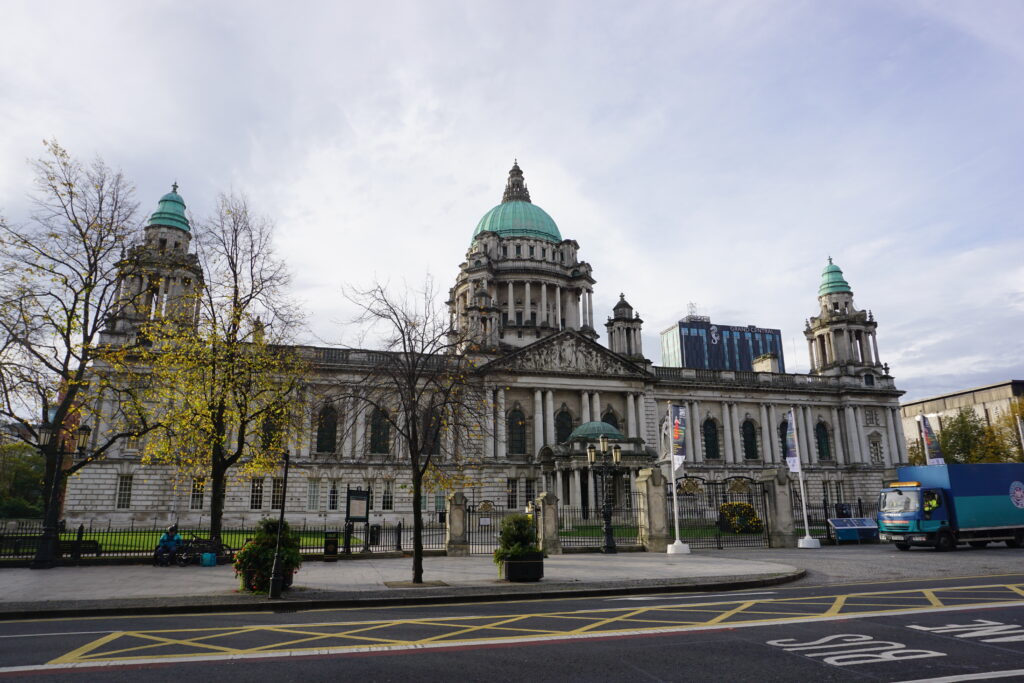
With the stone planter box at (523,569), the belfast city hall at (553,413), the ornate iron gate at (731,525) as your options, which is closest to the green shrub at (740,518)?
the ornate iron gate at (731,525)

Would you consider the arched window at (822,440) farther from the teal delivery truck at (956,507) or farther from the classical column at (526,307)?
the teal delivery truck at (956,507)

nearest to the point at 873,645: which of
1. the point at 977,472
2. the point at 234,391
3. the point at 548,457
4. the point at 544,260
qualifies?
the point at 234,391

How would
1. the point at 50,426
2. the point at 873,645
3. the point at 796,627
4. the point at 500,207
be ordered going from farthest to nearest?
the point at 500,207 → the point at 50,426 → the point at 796,627 → the point at 873,645

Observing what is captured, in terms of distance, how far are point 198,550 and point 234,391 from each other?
5639 millimetres

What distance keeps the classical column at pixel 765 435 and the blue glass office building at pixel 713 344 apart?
255 feet

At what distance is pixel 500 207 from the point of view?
7594 cm

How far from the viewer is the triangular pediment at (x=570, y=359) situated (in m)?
50.9

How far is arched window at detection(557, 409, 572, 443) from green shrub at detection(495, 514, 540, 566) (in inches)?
1356

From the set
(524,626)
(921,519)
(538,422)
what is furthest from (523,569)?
(538,422)

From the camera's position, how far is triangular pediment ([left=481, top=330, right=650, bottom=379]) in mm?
50875

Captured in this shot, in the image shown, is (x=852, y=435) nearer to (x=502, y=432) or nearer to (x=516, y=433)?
(x=516, y=433)

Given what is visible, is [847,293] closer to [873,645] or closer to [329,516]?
[329,516]

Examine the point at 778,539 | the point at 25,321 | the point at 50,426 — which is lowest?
the point at 778,539

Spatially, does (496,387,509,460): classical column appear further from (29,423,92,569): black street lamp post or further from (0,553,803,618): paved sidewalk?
(29,423,92,569): black street lamp post
